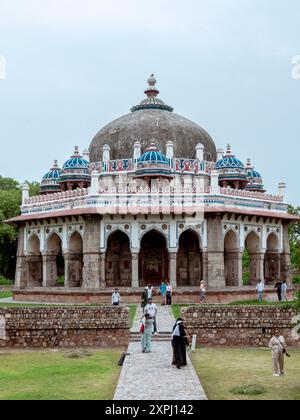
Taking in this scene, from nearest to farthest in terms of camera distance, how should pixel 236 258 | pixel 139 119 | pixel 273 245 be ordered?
1. pixel 236 258
2. pixel 273 245
3. pixel 139 119

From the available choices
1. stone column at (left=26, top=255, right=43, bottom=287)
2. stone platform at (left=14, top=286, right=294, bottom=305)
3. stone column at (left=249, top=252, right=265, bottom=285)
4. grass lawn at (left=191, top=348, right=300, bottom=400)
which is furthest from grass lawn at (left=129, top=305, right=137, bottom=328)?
stone column at (left=26, top=255, right=43, bottom=287)

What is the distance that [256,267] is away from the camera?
28.2m

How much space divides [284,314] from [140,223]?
36.5ft

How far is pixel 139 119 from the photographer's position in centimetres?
3209

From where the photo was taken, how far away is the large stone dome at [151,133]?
3114 centimetres

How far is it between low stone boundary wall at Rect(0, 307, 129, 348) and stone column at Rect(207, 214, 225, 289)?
10.2 meters

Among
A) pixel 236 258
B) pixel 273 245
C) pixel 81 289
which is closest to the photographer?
pixel 81 289

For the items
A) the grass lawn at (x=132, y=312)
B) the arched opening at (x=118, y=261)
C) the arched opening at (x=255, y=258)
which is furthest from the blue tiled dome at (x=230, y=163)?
the grass lawn at (x=132, y=312)

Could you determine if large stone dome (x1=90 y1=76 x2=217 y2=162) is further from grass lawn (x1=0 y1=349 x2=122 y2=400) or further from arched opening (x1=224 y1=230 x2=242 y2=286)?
grass lawn (x1=0 y1=349 x2=122 y2=400)

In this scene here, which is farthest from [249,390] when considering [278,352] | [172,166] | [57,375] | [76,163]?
[76,163]

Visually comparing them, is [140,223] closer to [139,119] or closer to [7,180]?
[139,119]

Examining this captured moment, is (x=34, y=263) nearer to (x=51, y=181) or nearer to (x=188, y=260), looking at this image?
(x=51, y=181)
